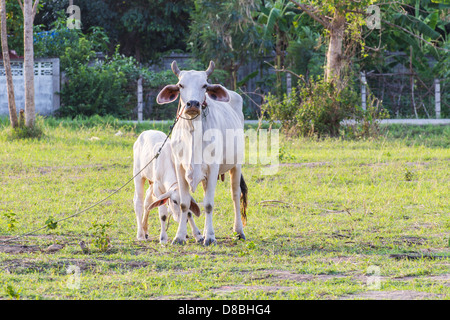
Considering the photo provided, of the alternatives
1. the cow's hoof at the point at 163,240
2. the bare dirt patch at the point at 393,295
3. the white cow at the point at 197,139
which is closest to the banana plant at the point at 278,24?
the white cow at the point at 197,139

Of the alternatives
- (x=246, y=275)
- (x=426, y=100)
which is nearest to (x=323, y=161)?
(x=246, y=275)

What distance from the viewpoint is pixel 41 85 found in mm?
17047

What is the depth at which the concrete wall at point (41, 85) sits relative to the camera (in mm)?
16953

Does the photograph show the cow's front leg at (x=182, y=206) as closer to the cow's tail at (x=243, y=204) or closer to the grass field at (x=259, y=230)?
the grass field at (x=259, y=230)

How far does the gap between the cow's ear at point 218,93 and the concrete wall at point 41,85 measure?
11.5 meters

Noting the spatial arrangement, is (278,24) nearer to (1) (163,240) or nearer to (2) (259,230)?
(2) (259,230)

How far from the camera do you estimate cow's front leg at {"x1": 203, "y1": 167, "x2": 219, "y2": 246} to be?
6316mm

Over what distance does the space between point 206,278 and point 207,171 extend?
62.6 inches

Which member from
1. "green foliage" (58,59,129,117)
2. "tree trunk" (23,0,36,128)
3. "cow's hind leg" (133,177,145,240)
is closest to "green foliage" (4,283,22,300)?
"cow's hind leg" (133,177,145,240)

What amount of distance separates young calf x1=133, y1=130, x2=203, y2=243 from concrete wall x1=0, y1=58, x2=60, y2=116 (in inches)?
415

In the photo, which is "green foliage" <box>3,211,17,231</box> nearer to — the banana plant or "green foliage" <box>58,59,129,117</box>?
"green foliage" <box>58,59,129,117</box>

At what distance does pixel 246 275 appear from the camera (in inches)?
201

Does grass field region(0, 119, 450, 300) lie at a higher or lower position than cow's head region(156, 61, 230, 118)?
lower

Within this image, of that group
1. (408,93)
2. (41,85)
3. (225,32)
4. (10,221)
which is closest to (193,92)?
(10,221)
